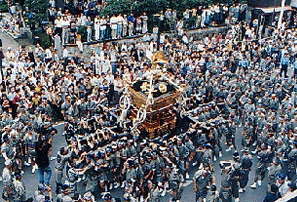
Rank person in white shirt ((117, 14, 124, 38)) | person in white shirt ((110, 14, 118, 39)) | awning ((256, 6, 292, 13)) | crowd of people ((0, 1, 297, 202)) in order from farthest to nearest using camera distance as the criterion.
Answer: awning ((256, 6, 292, 13)), person in white shirt ((117, 14, 124, 38)), person in white shirt ((110, 14, 118, 39)), crowd of people ((0, 1, 297, 202))

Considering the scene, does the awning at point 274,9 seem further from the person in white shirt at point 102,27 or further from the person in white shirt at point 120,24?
the person in white shirt at point 102,27

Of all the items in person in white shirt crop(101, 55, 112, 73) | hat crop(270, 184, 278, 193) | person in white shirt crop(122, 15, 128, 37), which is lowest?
hat crop(270, 184, 278, 193)

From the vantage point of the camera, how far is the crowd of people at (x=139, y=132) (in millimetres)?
13633

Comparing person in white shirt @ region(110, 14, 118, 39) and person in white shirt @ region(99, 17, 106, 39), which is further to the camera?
person in white shirt @ region(110, 14, 118, 39)

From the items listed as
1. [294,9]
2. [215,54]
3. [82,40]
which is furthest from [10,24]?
[294,9]

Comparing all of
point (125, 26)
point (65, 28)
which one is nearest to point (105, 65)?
point (65, 28)

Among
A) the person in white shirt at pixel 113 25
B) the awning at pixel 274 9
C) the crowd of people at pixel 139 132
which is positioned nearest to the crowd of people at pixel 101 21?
the person in white shirt at pixel 113 25

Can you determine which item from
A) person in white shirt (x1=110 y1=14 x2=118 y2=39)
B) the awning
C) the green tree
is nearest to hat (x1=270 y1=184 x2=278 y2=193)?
person in white shirt (x1=110 y1=14 x2=118 y2=39)

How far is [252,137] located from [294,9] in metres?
24.1

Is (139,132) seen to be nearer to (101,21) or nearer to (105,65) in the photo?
(105,65)

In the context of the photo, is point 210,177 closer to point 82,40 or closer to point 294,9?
point 82,40

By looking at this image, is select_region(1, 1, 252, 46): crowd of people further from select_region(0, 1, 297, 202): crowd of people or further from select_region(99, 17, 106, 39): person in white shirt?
select_region(0, 1, 297, 202): crowd of people

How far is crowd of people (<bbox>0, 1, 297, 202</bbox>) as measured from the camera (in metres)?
13.6

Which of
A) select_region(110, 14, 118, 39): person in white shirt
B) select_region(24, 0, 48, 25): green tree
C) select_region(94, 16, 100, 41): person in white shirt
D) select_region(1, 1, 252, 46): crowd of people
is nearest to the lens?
select_region(1, 1, 252, 46): crowd of people
